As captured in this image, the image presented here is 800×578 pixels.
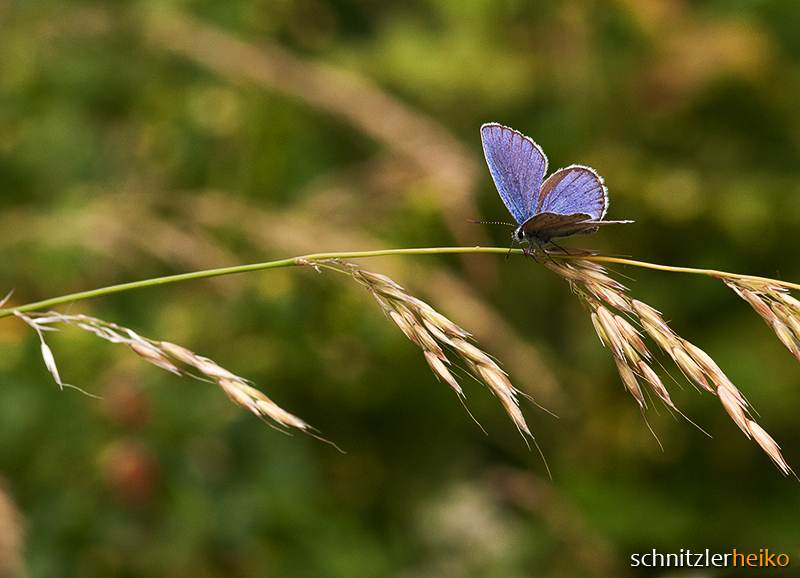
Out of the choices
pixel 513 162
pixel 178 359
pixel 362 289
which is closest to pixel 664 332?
pixel 513 162

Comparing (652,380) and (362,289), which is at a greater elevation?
(652,380)

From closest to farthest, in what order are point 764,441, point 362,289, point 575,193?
point 764,441
point 575,193
point 362,289

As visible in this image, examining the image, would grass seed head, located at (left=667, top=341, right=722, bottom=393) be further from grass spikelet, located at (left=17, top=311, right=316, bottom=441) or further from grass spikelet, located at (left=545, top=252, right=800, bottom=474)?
grass spikelet, located at (left=17, top=311, right=316, bottom=441)

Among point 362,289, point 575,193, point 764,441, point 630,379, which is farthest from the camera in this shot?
point 362,289

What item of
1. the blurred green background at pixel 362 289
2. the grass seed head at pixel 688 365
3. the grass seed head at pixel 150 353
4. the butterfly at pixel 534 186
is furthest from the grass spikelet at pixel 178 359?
the blurred green background at pixel 362 289

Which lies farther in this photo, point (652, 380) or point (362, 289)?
point (362, 289)

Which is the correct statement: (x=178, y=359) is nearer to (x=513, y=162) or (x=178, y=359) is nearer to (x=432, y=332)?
(x=432, y=332)

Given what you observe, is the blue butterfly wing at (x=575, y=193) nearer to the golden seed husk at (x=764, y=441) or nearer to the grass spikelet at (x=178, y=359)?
the golden seed husk at (x=764, y=441)

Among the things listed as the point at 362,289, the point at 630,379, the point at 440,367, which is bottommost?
the point at 362,289
